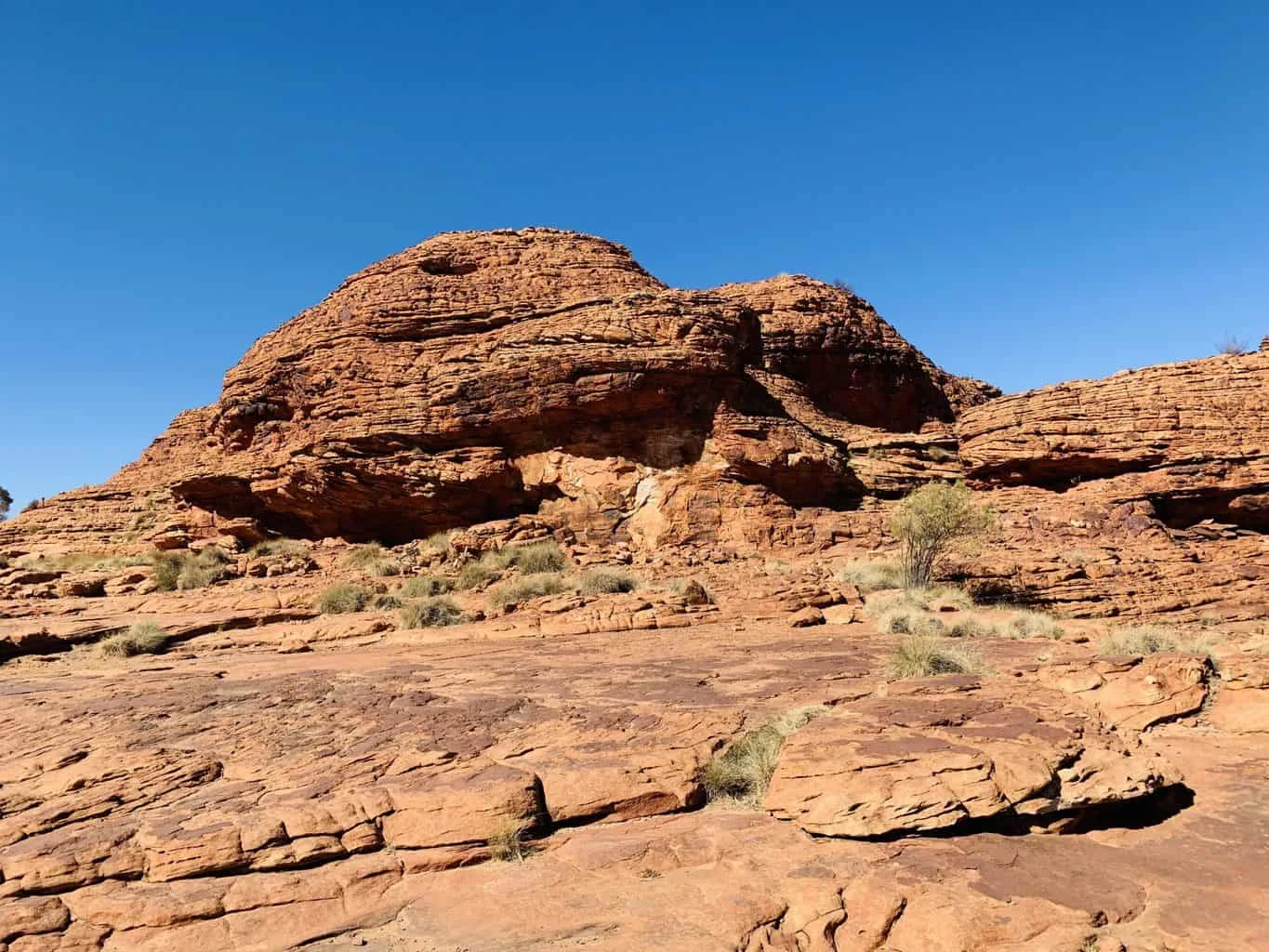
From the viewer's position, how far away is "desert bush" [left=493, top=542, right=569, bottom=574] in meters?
19.6

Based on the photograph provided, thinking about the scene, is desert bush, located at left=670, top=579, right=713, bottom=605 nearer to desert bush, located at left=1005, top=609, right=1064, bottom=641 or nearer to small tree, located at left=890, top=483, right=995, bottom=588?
small tree, located at left=890, top=483, right=995, bottom=588

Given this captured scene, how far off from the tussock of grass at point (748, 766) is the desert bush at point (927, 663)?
231 cm

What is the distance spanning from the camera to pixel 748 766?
22.1 feet

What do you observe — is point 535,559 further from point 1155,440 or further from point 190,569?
point 1155,440

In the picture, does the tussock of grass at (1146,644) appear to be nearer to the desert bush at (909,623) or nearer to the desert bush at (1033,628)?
the desert bush at (1033,628)

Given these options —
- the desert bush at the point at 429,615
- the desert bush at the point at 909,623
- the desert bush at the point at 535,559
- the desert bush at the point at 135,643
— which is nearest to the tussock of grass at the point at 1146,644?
the desert bush at the point at 909,623

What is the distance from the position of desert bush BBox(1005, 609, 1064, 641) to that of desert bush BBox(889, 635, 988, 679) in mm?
3480

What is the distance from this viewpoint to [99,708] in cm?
891

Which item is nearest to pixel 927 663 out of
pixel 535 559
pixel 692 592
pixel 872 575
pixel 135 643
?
pixel 692 592

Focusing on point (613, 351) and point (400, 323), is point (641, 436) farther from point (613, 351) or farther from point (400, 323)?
point (400, 323)

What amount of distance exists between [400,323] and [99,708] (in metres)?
18.9

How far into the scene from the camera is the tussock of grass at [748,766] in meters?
6.50

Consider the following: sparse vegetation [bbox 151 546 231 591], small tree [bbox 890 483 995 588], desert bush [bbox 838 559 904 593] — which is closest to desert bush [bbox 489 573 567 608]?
desert bush [bbox 838 559 904 593]

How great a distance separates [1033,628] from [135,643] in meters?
16.7
